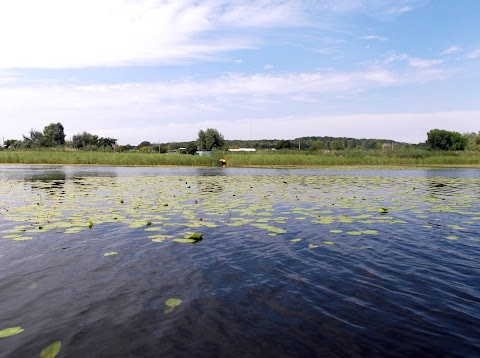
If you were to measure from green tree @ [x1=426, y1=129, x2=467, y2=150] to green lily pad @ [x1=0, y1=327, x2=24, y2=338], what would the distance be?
81461 mm

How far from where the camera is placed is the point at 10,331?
347cm

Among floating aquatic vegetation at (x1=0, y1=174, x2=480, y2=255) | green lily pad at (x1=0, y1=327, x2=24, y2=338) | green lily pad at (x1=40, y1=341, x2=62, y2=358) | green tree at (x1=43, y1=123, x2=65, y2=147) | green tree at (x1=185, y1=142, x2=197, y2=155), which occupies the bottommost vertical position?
green lily pad at (x1=40, y1=341, x2=62, y2=358)

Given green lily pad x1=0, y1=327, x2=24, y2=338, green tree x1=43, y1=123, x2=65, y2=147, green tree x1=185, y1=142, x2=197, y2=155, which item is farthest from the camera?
green tree x1=185, y1=142, x2=197, y2=155

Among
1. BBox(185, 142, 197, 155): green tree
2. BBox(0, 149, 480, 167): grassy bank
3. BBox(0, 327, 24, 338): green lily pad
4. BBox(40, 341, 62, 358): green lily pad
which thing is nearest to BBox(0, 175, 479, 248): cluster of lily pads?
BBox(0, 327, 24, 338): green lily pad

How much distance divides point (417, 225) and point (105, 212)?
825 cm

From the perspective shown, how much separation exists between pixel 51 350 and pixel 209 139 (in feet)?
287

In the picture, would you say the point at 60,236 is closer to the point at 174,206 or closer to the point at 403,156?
the point at 174,206

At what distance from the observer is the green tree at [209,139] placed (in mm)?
89812

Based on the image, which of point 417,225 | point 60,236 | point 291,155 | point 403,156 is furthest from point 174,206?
point 403,156

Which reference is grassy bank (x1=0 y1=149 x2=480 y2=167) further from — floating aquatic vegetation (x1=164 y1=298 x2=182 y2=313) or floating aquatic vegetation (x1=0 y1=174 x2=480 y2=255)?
floating aquatic vegetation (x1=164 y1=298 x2=182 y2=313)

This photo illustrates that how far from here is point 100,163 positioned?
149ft

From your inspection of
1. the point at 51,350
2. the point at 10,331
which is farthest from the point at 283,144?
the point at 51,350

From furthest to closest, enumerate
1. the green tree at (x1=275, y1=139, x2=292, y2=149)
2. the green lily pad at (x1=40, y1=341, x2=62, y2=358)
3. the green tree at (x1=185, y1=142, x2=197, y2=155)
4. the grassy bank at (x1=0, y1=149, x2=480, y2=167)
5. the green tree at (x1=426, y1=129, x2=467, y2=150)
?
the green tree at (x1=275, y1=139, x2=292, y2=149)
the green tree at (x1=185, y1=142, x2=197, y2=155)
the green tree at (x1=426, y1=129, x2=467, y2=150)
the grassy bank at (x1=0, y1=149, x2=480, y2=167)
the green lily pad at (x1=40, y1=341, x2=62, y2=358)

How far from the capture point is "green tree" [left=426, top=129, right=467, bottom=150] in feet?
237
